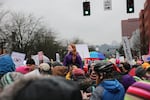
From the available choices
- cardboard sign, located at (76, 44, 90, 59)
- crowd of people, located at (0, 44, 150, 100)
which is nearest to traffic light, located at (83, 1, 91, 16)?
cardboard sign, located at (76, 44, 90, 59)

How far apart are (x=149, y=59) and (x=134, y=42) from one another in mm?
103434

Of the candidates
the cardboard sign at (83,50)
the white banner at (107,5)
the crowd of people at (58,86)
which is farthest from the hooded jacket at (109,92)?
the white banner at (107,5)

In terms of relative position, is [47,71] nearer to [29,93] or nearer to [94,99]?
[94,99]

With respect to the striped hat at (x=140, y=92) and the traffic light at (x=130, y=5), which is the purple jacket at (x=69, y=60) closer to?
the striped hat at (x=140, y=92)

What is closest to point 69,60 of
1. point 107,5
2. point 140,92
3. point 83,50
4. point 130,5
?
point 83,50

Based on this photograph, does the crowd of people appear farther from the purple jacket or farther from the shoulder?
the purple jacket

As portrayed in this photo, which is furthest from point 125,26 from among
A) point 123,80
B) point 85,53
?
point 123,80

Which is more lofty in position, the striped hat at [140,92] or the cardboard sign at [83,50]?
the striped hat at [140,92]

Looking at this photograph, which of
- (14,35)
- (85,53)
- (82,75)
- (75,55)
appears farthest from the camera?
(14,35)

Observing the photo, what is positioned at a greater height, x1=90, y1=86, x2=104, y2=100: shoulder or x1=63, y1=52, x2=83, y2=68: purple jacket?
x1=90, y1=86, x2=104, y2=100: shoulder

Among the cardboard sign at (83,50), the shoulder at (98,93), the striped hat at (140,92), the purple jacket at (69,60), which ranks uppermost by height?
the striped hat at (140,92)

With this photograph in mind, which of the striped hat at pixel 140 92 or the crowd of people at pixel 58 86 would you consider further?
the striped hat at pixel 140 92

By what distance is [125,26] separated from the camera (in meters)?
177

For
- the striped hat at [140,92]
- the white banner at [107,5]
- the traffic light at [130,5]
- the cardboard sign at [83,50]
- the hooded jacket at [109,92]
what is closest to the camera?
the striped hat at [140,92]
